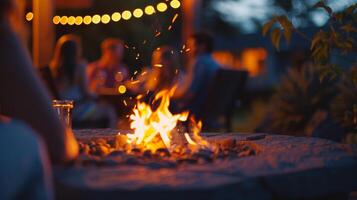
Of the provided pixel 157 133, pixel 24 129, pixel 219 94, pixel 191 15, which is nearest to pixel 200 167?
pixel 24 129

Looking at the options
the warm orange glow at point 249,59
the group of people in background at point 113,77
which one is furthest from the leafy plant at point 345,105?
the warm orange glow at point 249,59

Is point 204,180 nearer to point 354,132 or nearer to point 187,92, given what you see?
point 354,132

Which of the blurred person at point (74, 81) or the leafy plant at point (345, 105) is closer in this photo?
the leafy plant at point (345, 105)

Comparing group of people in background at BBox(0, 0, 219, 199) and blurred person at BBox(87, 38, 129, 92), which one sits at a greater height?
group of people in background at BBox(0, 0, 219, 199)

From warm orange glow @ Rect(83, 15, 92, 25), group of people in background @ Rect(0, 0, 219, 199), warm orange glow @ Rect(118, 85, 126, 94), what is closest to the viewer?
group of people in background @ Rect(0, 0, 219, 199)

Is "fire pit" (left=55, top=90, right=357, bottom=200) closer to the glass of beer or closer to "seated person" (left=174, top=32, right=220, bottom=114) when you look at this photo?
the glass of beer

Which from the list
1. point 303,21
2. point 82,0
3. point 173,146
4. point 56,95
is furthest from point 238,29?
point 173,146

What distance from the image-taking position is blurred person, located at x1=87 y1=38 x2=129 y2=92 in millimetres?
9578

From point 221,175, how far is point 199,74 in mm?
5773

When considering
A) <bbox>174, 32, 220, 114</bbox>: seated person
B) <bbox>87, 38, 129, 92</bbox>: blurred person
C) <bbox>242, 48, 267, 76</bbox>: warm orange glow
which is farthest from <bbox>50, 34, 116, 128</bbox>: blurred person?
<bbox>242, 48, 267, 76</bbox>: warm orange glow

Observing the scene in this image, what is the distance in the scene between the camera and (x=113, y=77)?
9688mm

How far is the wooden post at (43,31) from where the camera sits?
28.1 ft

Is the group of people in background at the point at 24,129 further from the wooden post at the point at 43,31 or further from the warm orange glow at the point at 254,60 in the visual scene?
the warm orange glow at the point at 254,60

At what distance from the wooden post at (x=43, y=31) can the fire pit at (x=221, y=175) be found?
5.32 metres
